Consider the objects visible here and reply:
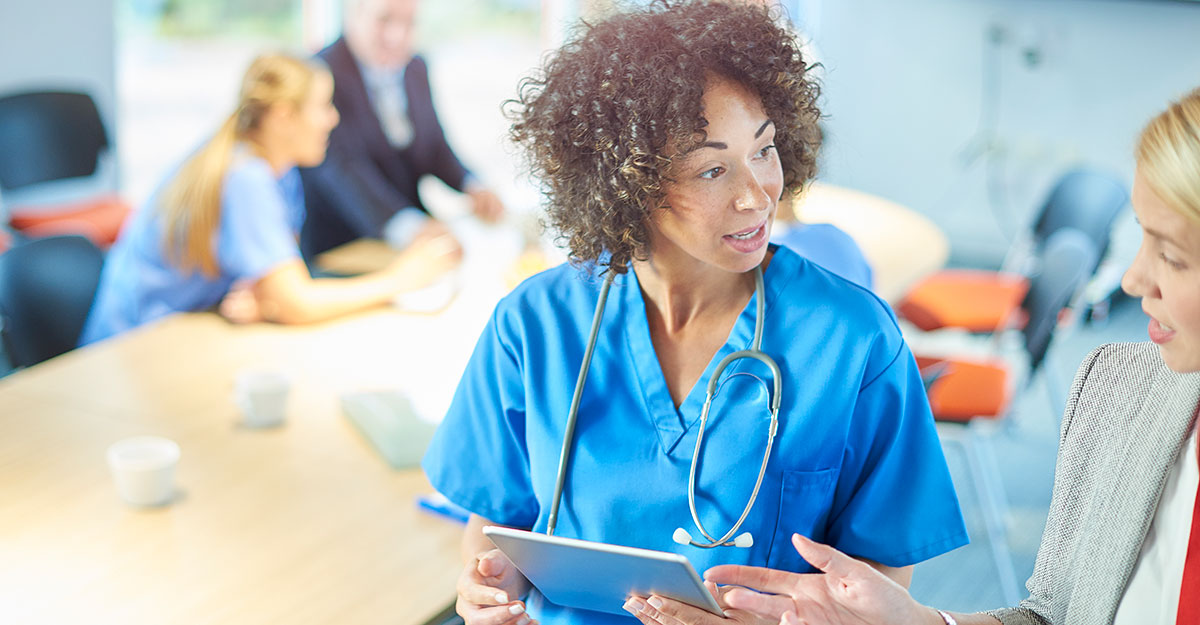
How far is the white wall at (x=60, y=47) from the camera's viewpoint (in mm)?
4426

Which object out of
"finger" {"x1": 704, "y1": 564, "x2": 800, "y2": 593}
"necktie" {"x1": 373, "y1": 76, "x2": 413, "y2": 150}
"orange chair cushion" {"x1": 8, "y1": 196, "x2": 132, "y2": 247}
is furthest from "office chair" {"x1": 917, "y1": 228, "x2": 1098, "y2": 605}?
"orange chair cushion" {"x1": 8, "y1": 196, "x2": 132, "y2": 247}

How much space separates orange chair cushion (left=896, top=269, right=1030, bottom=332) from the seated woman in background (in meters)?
1.54

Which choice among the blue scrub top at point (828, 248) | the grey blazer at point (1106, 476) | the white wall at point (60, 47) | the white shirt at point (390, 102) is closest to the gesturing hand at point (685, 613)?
the grey blazer at point (1106, 476)

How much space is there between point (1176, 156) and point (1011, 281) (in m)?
2.78

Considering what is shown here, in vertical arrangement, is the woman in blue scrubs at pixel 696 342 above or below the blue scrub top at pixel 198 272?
above

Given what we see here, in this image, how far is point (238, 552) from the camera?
1.66 m

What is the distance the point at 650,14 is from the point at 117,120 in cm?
437

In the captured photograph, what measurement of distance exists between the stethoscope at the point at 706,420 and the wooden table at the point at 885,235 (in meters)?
1.63

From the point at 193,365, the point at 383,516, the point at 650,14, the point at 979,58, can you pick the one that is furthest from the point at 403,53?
the point at 979,58

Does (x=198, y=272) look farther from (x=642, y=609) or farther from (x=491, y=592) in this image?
(x=642, y=609)

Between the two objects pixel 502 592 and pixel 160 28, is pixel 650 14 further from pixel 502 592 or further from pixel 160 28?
pixel 160 28

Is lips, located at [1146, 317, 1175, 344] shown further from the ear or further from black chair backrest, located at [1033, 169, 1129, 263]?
black chair backrest, located at [1033, 169, 1129, 263]

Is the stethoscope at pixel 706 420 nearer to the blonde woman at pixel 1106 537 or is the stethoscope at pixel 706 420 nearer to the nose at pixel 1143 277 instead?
the blonde woman at pixel 1106 537

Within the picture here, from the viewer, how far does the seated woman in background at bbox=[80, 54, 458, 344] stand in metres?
2.47
